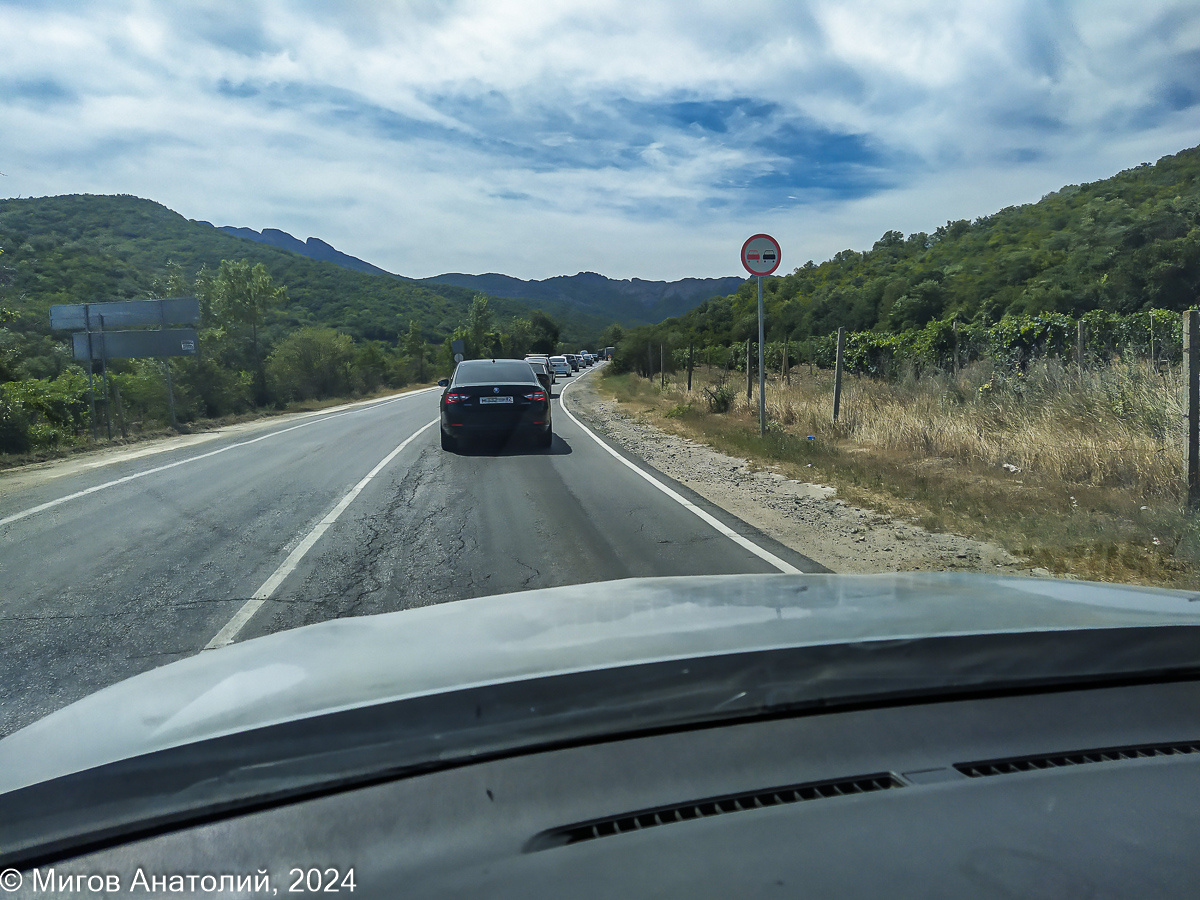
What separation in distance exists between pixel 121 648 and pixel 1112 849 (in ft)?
15.6

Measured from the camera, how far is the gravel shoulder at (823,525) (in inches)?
243

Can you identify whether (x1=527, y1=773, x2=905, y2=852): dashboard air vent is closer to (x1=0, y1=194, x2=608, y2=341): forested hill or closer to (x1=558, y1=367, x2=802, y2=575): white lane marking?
(x1=558, y1=367, x2=802, y2=575): white lane marking

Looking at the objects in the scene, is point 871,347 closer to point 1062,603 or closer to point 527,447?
point 527,447

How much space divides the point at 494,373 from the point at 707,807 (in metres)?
13.2

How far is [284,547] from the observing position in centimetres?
680

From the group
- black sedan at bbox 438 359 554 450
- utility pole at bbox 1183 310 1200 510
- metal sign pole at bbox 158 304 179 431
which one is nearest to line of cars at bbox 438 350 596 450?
black sedan at bbox 438 359 554 450

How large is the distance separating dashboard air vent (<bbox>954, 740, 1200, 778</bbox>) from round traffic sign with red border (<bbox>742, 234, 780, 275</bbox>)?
1232 centimetres

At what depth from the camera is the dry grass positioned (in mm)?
6211

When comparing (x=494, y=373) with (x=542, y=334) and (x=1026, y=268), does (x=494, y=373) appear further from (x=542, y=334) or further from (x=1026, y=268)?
(x=542, y=334)

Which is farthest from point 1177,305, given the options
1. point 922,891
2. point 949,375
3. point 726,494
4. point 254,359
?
point 254,359

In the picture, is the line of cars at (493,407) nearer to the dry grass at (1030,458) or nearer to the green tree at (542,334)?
the dry grass at (1030,458)

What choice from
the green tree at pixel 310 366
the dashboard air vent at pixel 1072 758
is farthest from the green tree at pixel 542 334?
the dashboard air vent at pixel 1072 758

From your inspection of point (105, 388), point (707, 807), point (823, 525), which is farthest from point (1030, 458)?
point (105, 388)

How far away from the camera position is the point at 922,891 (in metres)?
1.32
